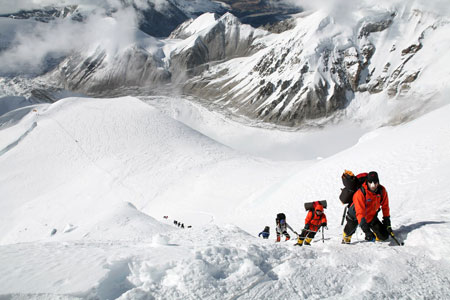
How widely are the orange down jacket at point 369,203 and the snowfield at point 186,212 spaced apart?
23.6 inches

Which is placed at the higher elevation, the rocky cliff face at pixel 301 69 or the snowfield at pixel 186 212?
the rocky cliff face at pixel 301 69

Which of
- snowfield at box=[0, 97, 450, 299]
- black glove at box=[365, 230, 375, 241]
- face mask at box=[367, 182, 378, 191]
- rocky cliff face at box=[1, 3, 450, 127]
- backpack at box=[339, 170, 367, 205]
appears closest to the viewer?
snowfield at box=[0, 97, 450, 299]

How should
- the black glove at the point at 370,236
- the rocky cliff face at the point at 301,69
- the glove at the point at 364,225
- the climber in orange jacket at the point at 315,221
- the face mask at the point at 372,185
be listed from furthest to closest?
Answer: the rocky cliff face at the point at 301,69 → the climber in orange jacket at the point at 315,221 → the black glove at the point at 370,236 → the glove at the point at 364,225 → the face mask at the point at 372,185

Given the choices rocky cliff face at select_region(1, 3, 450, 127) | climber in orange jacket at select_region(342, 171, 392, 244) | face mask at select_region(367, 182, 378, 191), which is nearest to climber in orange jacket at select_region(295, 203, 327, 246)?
climber in orange jacket at select_region(342, 171, 392, 244)

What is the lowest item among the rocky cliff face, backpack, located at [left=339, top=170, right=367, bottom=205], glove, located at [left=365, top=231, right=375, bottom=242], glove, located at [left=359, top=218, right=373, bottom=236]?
glove, located at [left=365, top=231, right=375, bottom=242]

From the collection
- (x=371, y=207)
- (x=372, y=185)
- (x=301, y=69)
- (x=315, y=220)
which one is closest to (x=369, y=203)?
(x=371, y=207)

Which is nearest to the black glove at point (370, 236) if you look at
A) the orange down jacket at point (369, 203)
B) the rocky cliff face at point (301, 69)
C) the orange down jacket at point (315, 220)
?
the orange down jacket at point (369, 203)

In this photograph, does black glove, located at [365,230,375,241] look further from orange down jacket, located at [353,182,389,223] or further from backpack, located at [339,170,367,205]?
backpack, located at [339,170,367,205]

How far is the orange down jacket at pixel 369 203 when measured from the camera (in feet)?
19.8

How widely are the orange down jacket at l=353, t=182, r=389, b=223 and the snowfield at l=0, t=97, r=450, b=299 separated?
1.97ft

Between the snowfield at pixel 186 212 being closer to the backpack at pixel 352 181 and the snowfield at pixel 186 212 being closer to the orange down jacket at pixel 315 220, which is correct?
the orange down jacket at pixel 315 220

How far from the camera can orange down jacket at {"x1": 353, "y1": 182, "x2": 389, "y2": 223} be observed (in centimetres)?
603

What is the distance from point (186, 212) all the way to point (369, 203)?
67.1 feet

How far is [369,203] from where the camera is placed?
6059mm
